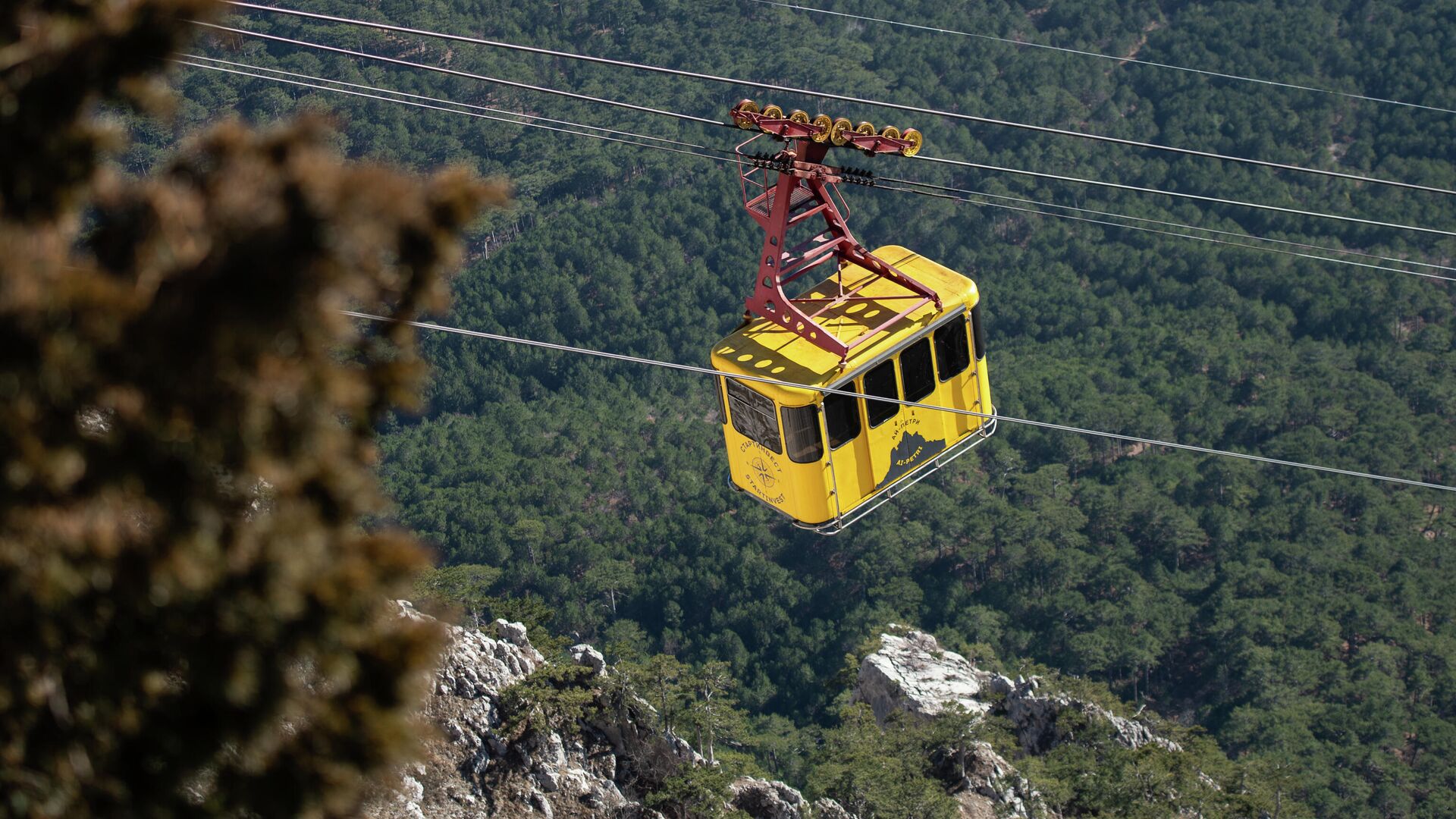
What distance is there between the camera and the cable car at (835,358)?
53.3 ft

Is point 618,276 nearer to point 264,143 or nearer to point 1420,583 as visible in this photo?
point 1420,583

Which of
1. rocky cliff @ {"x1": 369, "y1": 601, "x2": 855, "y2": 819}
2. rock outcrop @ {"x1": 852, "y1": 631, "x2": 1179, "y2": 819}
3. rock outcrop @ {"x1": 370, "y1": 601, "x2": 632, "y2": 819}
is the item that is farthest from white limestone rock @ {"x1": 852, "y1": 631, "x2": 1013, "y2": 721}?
rock outcrop @ {"x1": 370, "y1": 601, "x2": 632, "y2": 819}

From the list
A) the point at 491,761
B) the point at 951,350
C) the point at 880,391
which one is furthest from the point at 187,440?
the point at 491,761

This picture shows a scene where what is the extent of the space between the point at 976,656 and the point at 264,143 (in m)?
50.4

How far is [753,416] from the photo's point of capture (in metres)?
17.3

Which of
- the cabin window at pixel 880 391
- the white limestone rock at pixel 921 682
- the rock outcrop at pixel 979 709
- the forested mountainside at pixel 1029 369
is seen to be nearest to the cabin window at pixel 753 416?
the cabin window at pixel 880 391

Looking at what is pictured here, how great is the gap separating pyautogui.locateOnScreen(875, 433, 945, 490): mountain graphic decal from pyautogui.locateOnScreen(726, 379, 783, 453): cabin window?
150 cm

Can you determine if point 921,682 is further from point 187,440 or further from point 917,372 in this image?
point 187,440

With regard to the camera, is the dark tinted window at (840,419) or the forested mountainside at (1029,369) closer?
the dark tinted window at (840,419)

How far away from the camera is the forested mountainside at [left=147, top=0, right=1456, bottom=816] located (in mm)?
70188

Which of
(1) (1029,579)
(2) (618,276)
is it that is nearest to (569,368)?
(2) (618,276)

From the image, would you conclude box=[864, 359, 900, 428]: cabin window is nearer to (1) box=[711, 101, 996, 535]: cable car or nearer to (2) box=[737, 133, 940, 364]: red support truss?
(1) box=[711, 101, 996, 535]: cable car

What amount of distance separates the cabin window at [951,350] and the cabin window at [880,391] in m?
0.77

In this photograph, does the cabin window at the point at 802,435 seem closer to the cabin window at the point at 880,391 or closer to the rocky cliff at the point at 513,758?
the cabin window at the point at 880,391
